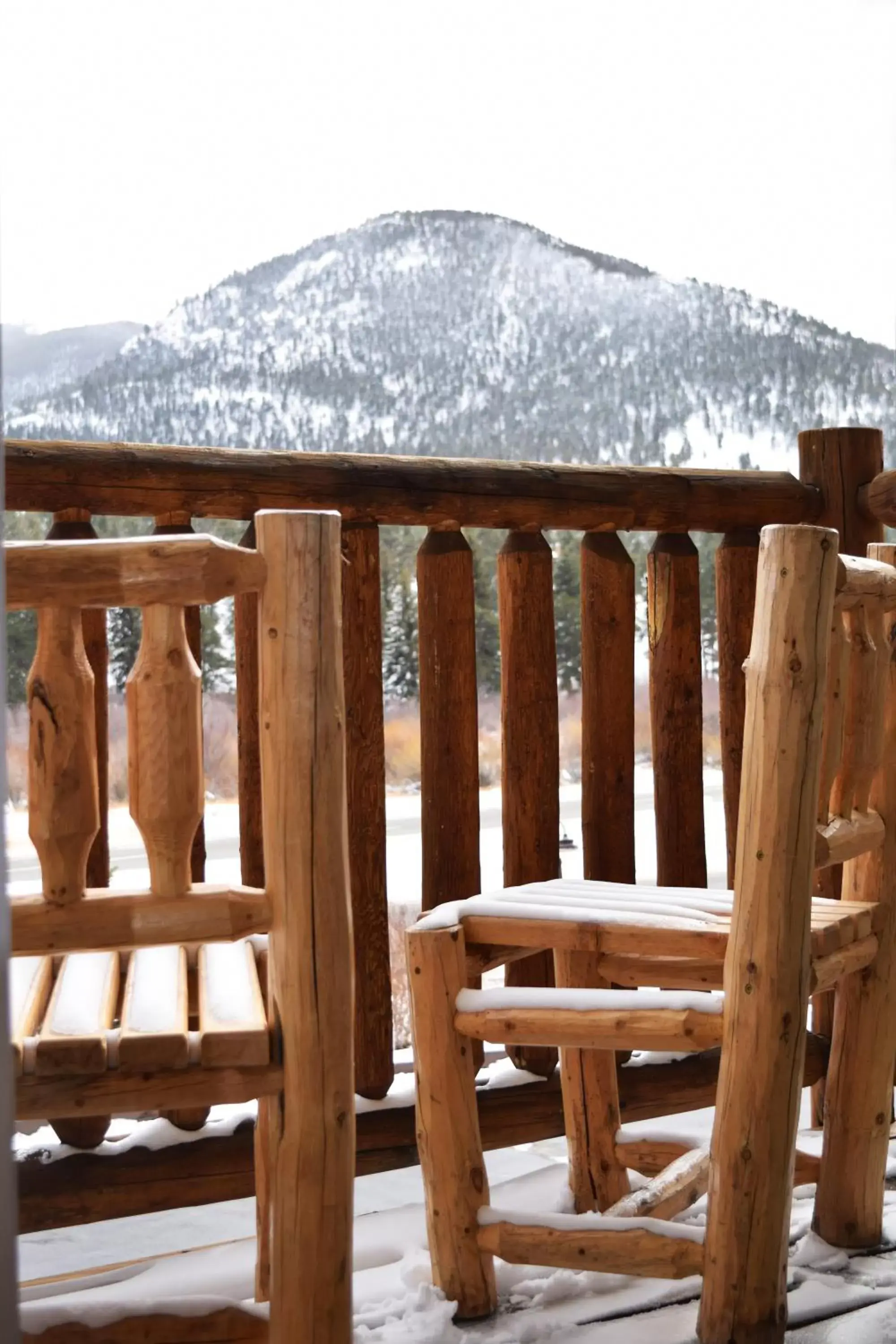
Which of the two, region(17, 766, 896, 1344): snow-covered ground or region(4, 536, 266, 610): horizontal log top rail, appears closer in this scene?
region(4, 536, 266, 610): horizontal log top rail

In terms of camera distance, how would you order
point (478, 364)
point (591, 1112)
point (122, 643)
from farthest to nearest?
point (478, 364) < point (122, 643) < point (591, 1112)

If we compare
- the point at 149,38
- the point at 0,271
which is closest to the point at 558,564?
the point at 149,38

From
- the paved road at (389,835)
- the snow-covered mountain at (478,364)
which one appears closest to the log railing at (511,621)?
the paved road at (389,835)

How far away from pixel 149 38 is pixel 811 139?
3.88 metres

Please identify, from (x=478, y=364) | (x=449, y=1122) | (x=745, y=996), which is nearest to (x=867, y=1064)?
(x=745, y=996)

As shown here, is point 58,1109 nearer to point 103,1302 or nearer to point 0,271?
point 103,1302

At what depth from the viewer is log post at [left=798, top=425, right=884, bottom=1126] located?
200 centimetres

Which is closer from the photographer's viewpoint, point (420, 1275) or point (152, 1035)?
point (152, 1035)

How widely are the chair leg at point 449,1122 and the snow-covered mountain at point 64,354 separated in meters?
6.21

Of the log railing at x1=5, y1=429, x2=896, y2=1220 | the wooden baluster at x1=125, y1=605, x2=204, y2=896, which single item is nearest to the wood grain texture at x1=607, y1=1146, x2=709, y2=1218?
the log railing at x1=5, y1=429, x2=896, y2=1220

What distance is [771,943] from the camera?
3.76 ft

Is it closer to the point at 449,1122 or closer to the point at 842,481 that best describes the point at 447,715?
the point at 449,1122

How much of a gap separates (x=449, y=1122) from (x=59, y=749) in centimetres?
65

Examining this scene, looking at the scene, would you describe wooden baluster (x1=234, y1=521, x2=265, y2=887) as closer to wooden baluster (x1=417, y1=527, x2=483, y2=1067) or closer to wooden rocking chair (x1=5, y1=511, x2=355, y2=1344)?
wooden baluster (x1=417, y1=527, x2=483, y2=1067)
